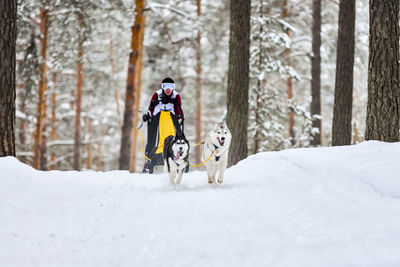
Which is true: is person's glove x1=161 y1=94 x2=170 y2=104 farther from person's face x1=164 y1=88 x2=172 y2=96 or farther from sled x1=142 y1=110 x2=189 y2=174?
sled x1=142 y1=110 x2=189 y2=174

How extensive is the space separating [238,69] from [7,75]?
4.87 meters

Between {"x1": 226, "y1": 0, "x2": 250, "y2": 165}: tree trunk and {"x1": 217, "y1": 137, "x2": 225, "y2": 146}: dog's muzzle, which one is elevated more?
{"x1": 226, "y1": 0, "x2": 250, "y2": 165}: tree trunk

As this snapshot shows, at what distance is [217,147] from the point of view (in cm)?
575

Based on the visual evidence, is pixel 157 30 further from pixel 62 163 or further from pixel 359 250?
pixel 359 250

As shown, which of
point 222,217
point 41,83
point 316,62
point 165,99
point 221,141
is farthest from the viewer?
point 41,83

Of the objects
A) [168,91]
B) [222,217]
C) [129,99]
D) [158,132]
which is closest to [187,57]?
[129,99]

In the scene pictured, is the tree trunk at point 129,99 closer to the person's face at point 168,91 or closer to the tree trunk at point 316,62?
the person's face at point 168,91

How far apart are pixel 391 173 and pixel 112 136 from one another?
24.3m

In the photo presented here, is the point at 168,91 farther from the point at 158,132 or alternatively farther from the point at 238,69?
the point at 238,69

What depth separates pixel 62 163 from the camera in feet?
66.0

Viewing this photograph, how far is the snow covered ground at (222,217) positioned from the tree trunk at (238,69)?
211cm

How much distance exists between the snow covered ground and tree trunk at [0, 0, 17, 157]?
606 millimetres

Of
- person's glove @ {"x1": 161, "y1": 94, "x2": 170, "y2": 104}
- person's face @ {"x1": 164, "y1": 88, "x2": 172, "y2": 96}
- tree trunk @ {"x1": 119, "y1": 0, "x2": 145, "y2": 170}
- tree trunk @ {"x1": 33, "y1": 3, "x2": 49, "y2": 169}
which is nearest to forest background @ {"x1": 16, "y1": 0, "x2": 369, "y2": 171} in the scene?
tree trunk @ {"x1": 33, "y1": 3, "x2": 49, "y2": 169}

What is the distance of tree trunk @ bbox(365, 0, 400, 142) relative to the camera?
5.72m
